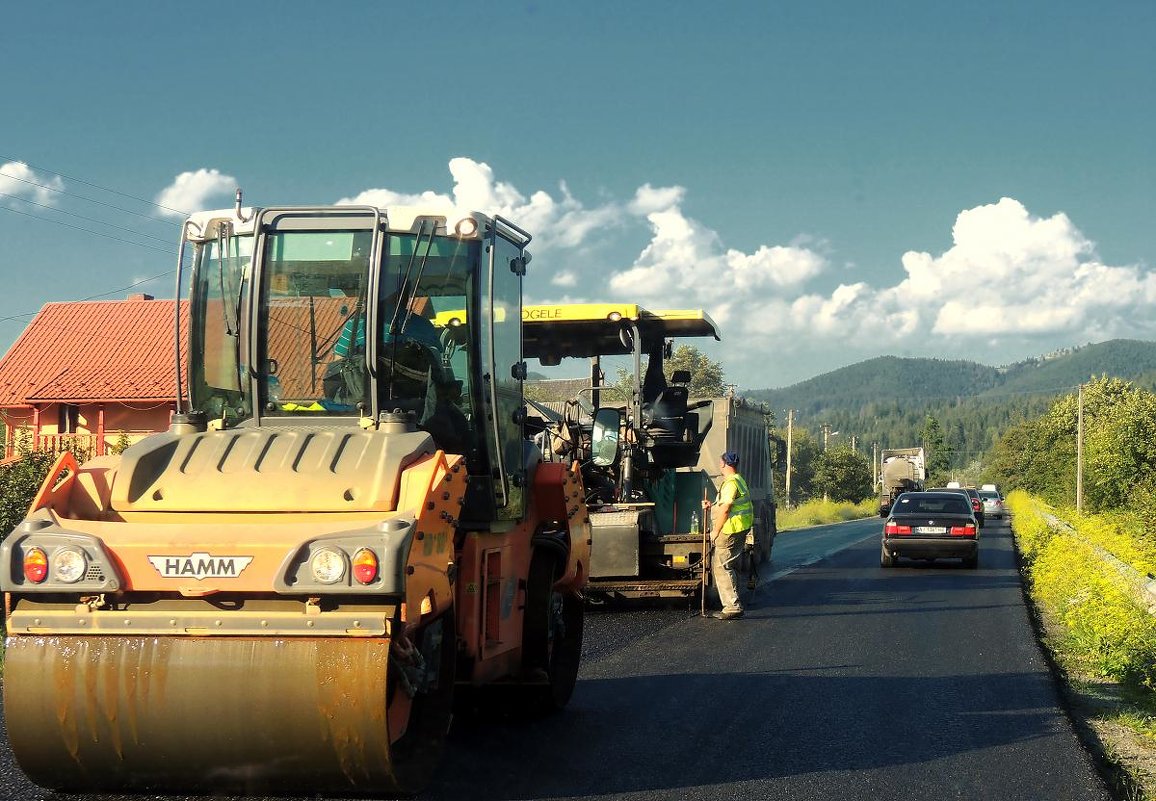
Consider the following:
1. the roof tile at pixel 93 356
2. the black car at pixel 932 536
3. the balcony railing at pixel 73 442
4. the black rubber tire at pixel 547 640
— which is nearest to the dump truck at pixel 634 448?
the black rubber tire at pixel 547 640

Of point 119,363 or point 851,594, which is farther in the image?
point 119,363

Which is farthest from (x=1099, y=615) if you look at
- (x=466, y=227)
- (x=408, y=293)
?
(x=408, y=293)

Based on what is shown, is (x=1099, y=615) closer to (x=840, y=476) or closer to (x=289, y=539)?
(x=289, y=539)

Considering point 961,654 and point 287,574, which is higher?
point 287,574

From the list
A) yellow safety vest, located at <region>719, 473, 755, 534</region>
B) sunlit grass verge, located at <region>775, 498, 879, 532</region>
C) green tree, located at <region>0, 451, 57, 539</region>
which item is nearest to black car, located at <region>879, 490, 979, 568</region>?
yellow safety vest, located at <region>719, 473, 755, 534</region>

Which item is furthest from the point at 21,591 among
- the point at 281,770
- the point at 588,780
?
the point at 588,780

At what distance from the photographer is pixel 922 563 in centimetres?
2328

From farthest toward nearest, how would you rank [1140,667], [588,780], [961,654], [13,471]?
[13,471]
[961,654]
[1140,667]
[588,780]

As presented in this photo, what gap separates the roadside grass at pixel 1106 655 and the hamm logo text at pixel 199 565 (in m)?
4.33

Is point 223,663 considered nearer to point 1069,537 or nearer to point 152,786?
point 152,786

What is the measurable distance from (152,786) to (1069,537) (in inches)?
663

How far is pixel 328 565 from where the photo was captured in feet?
15.3

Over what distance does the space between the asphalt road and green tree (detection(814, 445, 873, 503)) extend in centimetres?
6528

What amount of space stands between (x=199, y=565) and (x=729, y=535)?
9376 millimetres
